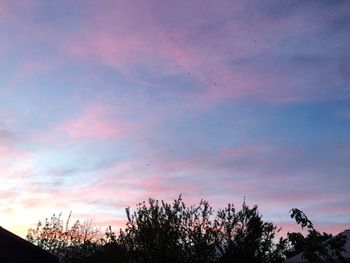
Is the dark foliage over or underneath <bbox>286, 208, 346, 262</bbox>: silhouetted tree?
over

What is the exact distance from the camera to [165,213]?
38.2 metres

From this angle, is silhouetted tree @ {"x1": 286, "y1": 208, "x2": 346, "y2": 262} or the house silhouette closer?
silhouetted tree @ {"x1": 286, "y1": 208, "x2": 346, "y2": 262}

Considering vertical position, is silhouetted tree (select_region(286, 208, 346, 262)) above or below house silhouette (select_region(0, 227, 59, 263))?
below

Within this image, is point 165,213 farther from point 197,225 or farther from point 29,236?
point 29,236

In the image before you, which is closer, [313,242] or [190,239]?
[313,242]

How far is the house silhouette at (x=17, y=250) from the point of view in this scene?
24812 mm

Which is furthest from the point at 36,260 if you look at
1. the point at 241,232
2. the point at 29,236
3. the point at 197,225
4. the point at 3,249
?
the point at 29,236

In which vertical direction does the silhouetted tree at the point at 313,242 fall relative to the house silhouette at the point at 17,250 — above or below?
below

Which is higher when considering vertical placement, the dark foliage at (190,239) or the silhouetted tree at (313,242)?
the dark foliage at (190,239)

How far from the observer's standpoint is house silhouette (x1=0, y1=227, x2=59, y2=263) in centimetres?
2481

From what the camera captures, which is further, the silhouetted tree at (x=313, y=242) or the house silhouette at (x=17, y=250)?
the house silhouette at (x=17, y=250)

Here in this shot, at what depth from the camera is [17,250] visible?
2539 centimetres

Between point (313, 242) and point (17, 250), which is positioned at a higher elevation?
point (17, 250)

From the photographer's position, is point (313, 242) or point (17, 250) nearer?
point (313, 242)
